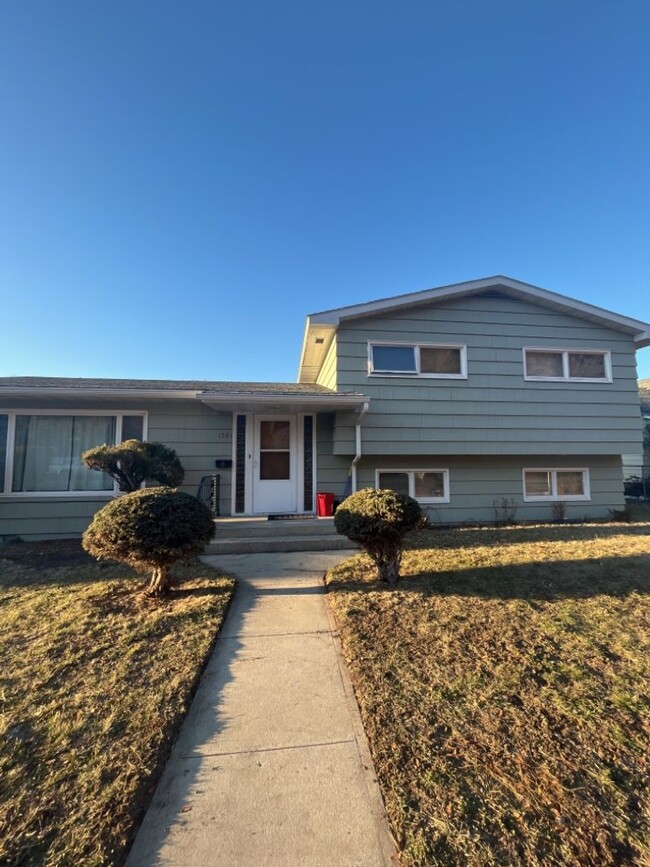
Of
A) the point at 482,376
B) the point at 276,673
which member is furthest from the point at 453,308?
the point at 276,673

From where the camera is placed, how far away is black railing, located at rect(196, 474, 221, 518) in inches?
317

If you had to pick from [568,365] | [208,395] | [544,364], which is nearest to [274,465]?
[208,395]

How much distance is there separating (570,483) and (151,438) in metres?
9.79

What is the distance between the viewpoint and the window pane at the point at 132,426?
840 centimetres

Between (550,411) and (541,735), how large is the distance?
805 cm

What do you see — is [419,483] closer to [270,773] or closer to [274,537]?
[274,537]

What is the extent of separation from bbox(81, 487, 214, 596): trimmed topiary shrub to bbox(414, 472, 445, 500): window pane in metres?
5.60

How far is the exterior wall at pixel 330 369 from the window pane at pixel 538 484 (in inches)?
203

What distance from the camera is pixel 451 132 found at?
9.33 m

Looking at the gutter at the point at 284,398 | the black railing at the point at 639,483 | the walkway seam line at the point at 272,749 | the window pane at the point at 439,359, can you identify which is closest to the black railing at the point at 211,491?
the gutter at the point at 284,398

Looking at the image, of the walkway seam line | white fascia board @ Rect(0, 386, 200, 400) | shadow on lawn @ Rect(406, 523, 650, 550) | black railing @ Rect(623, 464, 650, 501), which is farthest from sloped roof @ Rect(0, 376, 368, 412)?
black railing @ Rect(623, 464, 650, 501)

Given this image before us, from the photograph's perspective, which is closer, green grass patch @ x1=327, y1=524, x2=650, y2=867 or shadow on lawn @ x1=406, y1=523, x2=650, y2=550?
green grass patch @ x1=327, y1=524, x2=650, y2=867

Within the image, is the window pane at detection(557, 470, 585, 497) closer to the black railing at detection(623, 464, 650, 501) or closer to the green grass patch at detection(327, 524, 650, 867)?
the black railing at detection(623, 464, 650, 501)

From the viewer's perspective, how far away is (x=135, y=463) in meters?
7.01
